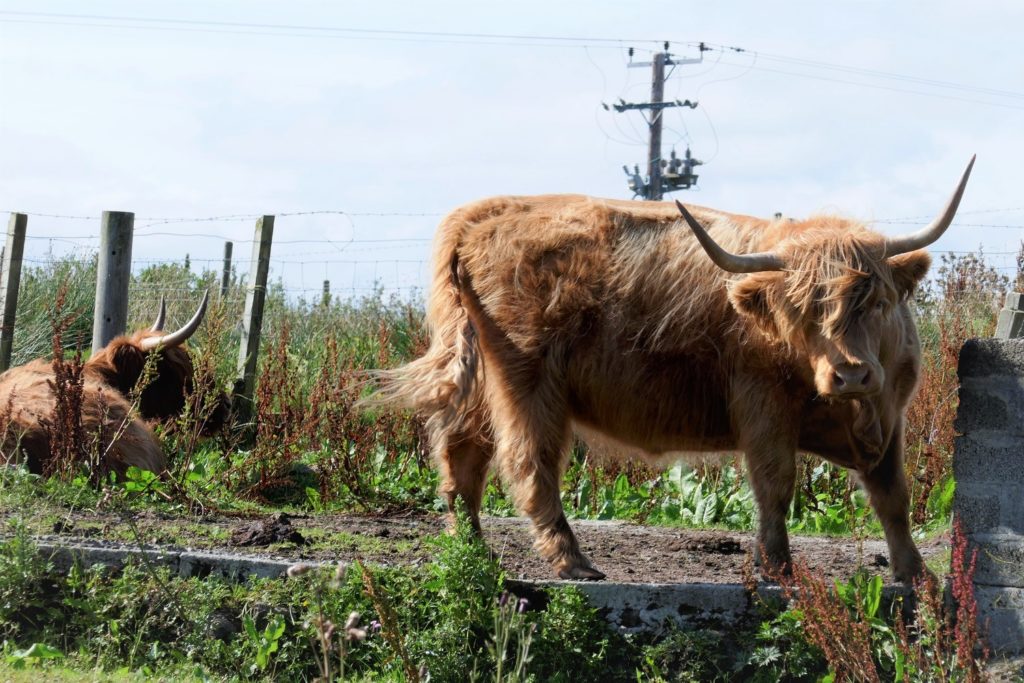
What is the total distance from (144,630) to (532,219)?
95.2 inches

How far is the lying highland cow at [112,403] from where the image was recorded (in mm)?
6949

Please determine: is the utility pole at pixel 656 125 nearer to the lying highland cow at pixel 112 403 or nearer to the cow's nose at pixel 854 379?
the lying highland cow at pixel 112 403

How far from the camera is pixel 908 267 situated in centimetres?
500

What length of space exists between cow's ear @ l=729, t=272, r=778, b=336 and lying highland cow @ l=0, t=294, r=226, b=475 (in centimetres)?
343

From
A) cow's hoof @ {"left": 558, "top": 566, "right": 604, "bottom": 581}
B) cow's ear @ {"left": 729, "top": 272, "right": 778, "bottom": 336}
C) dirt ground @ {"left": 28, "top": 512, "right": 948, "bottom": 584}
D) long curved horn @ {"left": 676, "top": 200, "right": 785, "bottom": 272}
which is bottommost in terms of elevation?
dirt ground @ {"left": 28, "top": 512, "right": 948, "bottom": 584}

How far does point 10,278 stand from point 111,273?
83.0 inches

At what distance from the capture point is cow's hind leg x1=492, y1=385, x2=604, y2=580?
528 centimetres

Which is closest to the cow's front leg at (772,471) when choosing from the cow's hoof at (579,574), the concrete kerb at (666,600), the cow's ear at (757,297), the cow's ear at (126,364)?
the concrete kerb at (666,600)

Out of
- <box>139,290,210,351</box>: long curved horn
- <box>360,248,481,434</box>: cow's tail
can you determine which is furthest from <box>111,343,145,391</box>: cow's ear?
<box>360,248,481,434</box>: cow's tail

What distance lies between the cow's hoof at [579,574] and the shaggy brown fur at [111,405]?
2761mm

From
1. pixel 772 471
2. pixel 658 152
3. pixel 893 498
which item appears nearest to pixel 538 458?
pixel 772 471

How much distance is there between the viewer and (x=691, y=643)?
4.74 meters

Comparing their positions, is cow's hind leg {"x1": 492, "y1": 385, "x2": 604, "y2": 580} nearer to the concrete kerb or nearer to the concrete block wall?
the concrete kerb

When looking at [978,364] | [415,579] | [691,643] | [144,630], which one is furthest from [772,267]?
[144,630]
